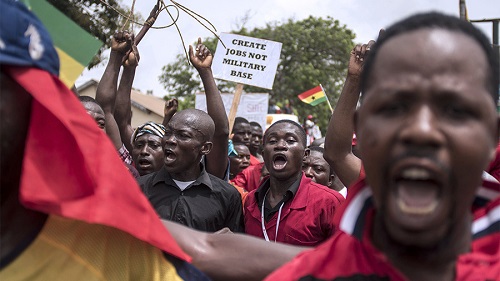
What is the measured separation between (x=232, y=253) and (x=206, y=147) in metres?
3.22

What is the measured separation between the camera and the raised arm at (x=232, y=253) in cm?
176

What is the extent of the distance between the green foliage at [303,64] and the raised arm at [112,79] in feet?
92.2

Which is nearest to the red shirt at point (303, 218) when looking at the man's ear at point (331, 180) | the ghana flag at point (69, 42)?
the man's ear at point (331, 180)

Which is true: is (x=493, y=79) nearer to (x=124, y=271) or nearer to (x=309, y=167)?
(x=124, y=271)

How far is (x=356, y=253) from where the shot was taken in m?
1.49

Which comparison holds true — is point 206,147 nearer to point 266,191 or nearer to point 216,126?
point 216,126

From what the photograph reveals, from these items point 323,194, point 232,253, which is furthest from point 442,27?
point 323,194

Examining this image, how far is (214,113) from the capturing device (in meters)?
4.97

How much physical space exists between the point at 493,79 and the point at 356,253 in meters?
0.49

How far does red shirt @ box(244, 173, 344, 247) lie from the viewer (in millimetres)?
4359

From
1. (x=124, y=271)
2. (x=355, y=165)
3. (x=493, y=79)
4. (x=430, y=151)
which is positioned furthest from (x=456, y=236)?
(x=355, y=165)

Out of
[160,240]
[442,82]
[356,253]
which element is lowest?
[160,240]

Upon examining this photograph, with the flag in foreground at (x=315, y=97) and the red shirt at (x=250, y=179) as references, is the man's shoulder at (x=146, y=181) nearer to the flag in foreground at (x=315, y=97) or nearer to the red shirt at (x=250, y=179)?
the red shirt at (x=250, y=179)

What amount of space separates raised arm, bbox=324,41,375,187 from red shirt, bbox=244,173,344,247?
35.8 inches
